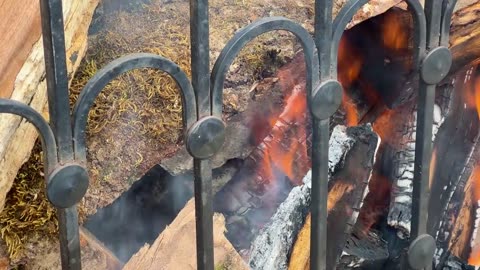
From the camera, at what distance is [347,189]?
5.80ft

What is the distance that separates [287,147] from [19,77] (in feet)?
2.28

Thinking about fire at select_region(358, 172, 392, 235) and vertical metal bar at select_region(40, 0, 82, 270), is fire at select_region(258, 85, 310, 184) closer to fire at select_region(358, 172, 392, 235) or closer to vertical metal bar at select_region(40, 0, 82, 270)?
fire at select_region(358, 172, 392, 235)

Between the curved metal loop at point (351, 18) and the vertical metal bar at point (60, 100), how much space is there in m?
0.48

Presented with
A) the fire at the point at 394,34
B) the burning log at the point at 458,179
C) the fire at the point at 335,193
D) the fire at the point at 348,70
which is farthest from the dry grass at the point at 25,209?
the burning log at the point at 458,179

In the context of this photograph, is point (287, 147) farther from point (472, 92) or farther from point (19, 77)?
point (19, 77)

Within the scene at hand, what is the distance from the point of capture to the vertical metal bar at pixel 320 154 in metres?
1.25

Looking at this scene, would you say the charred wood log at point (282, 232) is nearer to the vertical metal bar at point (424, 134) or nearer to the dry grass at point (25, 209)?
the vertical metal bar at point (424, 134)

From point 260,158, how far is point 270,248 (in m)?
0.22

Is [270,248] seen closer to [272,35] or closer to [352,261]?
[352,261]

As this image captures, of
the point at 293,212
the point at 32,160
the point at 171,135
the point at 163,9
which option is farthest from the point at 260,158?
the point at 32,160

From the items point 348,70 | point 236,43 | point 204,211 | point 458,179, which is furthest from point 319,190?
point 458,179

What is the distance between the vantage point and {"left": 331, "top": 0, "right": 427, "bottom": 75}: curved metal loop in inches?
49.9

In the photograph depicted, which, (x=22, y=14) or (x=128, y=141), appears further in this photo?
(x=128, y=141)

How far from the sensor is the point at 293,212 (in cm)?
169
